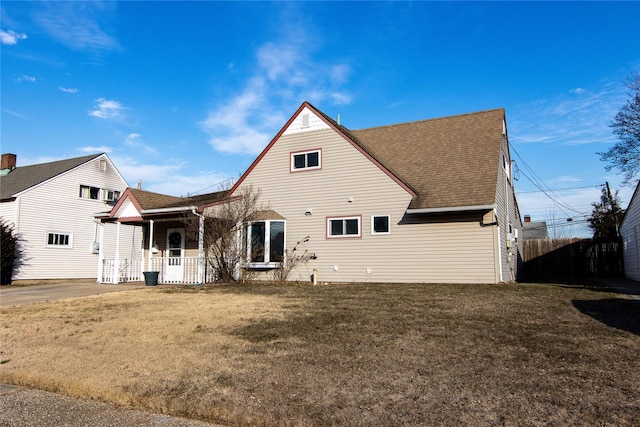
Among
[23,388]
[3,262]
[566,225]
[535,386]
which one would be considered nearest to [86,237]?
[3,262]

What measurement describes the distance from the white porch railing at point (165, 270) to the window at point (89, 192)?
9.21 m

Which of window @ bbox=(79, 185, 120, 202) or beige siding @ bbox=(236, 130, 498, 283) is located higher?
window @ bbox=(79, 185, 120, 202)

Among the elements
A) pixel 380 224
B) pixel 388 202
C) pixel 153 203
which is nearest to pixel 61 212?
pixel 153 203

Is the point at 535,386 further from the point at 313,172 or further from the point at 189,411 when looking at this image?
the point at 313,172

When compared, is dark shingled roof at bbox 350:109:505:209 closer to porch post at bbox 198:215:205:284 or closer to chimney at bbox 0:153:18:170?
porch post at bbox 198:215:205:284

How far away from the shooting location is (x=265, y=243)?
17.3 meters

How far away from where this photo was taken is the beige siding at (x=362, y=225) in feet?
48.8

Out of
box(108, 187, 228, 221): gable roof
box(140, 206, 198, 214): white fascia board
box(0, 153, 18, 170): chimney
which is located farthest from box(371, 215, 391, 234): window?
box(0, 153, 18, 170): chimney

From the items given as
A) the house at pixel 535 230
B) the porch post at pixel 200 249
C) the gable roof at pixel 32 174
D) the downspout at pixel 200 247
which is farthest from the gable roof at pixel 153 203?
the house at pixel 535 230

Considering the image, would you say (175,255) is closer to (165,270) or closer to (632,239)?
(165,270)

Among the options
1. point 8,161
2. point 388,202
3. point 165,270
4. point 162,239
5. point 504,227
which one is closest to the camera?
point 388,202

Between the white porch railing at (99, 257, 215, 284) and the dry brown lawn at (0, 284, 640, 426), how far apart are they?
7324 millimetres

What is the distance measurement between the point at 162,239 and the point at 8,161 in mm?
17134

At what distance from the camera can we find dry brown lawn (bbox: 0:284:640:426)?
4.16 metres
